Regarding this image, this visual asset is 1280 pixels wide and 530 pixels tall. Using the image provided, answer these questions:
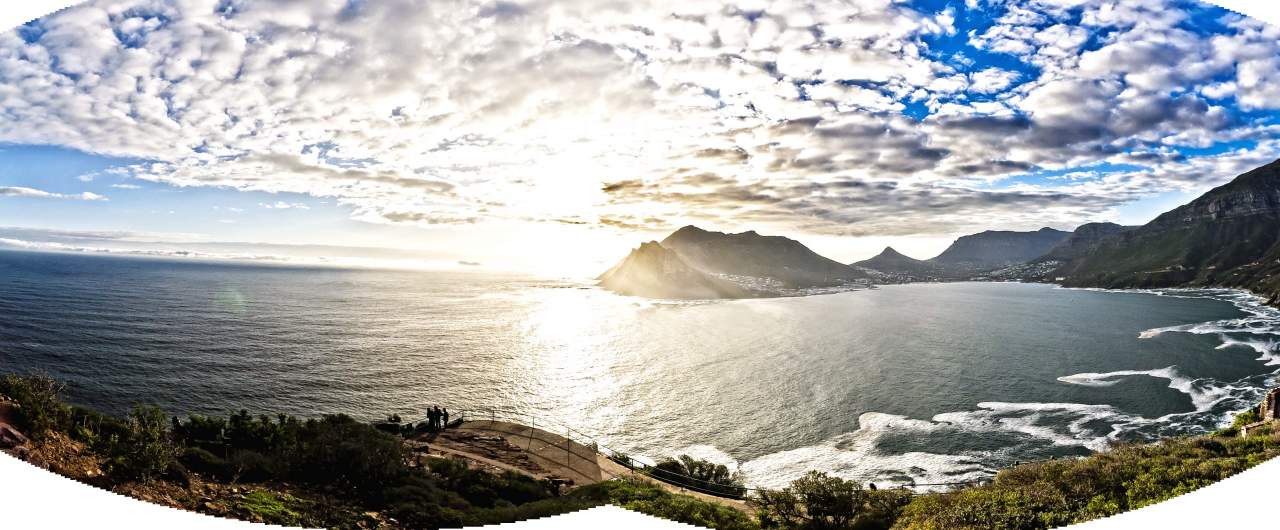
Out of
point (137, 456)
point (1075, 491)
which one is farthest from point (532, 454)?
point (1075, 491)

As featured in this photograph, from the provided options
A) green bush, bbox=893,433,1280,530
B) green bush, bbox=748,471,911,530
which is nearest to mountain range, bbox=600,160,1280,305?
green bush, bbox=893,433,1280,530

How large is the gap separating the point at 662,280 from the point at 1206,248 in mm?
100812

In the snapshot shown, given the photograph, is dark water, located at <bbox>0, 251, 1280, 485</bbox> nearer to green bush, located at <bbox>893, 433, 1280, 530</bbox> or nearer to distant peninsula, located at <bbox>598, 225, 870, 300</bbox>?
green bush, located at <bbox>893, 433, 1280, 530</bbox>

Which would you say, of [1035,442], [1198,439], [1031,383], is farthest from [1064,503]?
[1031,383]

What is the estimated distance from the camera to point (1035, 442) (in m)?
23.4

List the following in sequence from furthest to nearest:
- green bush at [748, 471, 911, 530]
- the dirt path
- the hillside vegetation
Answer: the dirt path < green bush at [748, 471, 911, 530] < the hillside vegetation

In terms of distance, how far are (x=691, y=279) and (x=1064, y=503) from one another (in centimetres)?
11962

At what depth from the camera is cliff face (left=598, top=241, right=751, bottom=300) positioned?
118 metres

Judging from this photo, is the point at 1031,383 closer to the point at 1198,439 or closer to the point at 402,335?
the point at 1198,439

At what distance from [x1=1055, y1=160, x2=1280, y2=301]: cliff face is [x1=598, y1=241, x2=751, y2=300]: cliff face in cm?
8039

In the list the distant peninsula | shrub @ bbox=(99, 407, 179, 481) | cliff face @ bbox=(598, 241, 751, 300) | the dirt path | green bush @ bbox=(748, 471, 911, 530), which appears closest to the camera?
shrub @ bbox=(99, 407, 179, 481)

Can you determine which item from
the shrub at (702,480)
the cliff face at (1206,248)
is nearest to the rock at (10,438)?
the shrub at (702,480)

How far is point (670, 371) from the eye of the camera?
36.8 metres

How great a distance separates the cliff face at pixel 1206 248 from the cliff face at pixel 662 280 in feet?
264
